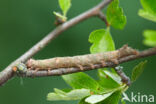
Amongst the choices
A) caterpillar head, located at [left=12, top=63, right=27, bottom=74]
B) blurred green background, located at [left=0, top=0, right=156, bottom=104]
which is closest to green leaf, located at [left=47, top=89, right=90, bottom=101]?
caterpillar head, located at [left=12, top=63, right=27, bottom=74]

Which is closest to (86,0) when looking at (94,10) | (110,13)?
(94,10)

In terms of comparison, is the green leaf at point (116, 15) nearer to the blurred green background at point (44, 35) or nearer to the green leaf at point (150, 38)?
the green leaf at point (150, 38)

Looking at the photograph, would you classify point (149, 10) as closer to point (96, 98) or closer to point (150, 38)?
point (150, 38)

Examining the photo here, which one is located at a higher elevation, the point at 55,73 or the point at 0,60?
the point at 0,60

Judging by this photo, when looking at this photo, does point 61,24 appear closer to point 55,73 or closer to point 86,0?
point 55,73

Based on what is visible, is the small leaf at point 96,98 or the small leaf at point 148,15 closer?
the small leaf at point 148,15

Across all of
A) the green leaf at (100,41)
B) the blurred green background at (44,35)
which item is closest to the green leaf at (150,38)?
the green leaf at (100,41)
